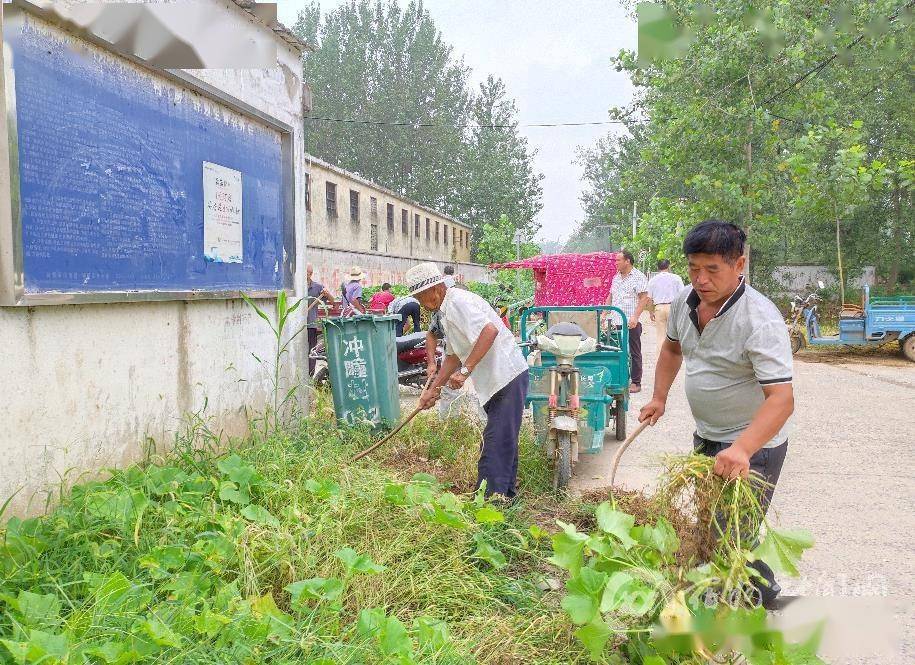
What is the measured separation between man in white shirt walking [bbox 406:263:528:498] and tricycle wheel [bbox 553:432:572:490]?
74 cm

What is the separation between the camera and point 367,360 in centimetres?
619

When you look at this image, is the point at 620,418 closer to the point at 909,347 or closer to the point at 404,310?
the point at 404,310

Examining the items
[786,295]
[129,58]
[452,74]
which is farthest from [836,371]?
[452,74]

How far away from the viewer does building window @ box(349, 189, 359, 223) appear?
2865 centimetres

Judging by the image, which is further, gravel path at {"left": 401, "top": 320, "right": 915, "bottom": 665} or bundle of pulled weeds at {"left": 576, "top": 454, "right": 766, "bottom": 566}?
gravel path at {"left": 401, "top": 320, "right": 915, "bottom": 665}

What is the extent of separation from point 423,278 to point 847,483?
3.79 meters

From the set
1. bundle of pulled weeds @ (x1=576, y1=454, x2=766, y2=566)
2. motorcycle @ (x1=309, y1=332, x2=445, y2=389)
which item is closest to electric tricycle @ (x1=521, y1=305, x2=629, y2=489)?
bundle of pulled weeds @ (x1=576, y1=454, x2=766, y2=566)

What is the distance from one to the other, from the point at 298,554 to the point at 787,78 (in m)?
14.5

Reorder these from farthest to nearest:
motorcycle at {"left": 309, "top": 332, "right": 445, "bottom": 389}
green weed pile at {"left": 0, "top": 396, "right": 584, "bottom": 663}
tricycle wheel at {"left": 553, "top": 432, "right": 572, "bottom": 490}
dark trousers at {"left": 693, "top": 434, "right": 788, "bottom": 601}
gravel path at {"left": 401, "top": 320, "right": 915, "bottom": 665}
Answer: motorcycle at {"left": 309, "top": 332, "right": 445, "bottom": 389}, tricycle wheel at {"left": 553, "top": 432, "right": 572, "bottom": 490}, gravel path at {"left": 401, "top": 320, "right": 915, "bottom": 665}, dark trousers at {"left": 693, "top": 434, "right": 788, "bottom": 601}, green weed pile at {"left": 0, "top": 396, "right": 584, "bottom": 663}

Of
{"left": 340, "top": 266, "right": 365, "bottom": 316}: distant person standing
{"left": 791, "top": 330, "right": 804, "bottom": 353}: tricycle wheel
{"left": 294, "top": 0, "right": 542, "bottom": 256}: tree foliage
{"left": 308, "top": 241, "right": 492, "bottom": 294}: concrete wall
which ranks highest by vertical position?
{"left": 294, "top": 0, "right": 542, "bottom": 256}: tree foliage

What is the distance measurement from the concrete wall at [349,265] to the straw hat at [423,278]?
15.6 m

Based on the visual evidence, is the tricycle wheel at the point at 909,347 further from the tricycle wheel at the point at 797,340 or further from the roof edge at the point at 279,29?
the roof edge at the point at 279,29

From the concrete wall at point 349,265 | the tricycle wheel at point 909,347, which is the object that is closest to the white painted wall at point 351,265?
the concrete wall at point 349,265

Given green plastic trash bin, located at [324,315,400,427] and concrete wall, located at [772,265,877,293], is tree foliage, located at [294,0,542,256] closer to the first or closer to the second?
concrete wall, located at [772,265,877,293]
